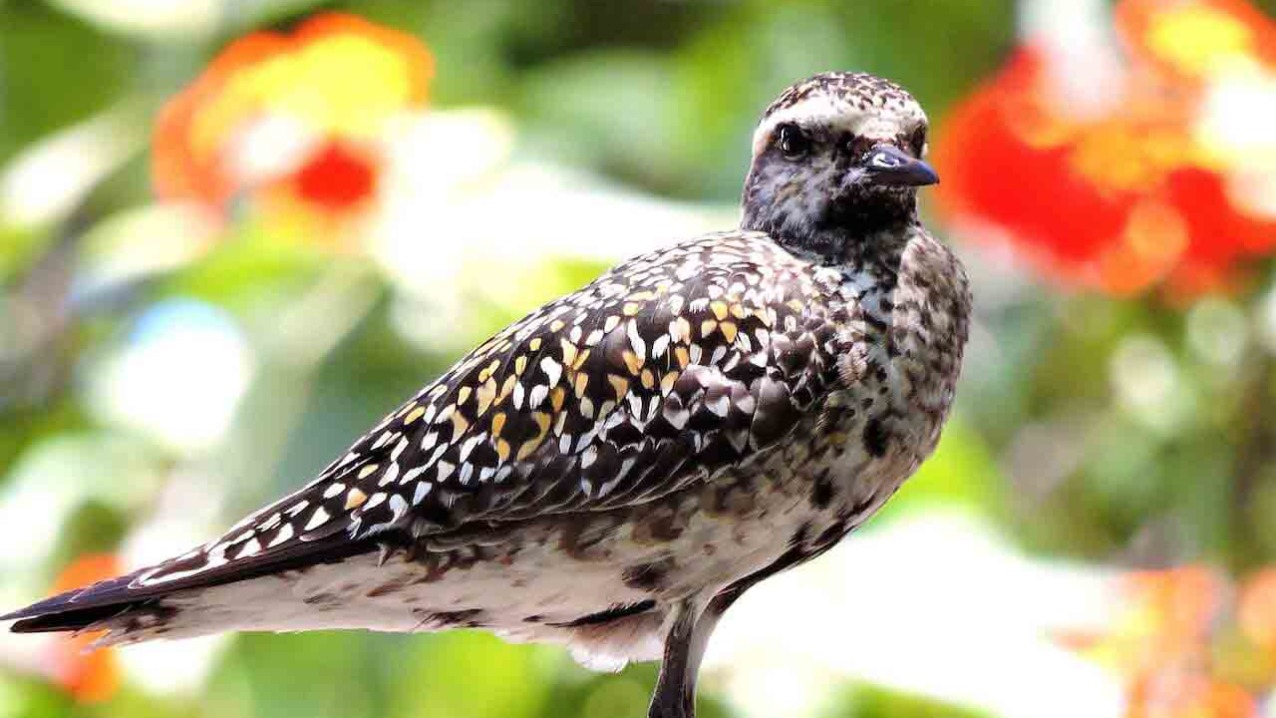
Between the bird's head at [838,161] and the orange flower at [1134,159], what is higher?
the orange flower at [1134,159]

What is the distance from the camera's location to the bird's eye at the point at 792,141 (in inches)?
104

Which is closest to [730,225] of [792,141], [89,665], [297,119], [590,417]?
[297,119]

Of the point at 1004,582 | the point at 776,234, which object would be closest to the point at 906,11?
the point at 1004,582

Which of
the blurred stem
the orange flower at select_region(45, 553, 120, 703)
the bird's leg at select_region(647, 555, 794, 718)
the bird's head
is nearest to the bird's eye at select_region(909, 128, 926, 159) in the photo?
the bird's head

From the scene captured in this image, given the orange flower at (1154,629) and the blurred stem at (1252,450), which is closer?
the orange flower at (1154,629)

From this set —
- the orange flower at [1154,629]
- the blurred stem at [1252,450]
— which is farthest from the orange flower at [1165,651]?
the blurred stem at [1252,450]

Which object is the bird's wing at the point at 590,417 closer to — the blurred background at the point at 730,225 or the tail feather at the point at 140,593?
the tail feather at the point at 140,593

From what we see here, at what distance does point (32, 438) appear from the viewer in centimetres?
557

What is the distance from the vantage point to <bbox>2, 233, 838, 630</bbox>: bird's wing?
246 cm

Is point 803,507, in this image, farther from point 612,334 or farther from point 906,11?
point 906,11

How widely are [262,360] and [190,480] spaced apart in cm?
36

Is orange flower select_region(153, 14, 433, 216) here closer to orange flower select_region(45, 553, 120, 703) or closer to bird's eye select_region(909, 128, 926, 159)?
orange flower select_region(45, 553, 120, 703)

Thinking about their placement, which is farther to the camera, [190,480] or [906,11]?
[906,11]

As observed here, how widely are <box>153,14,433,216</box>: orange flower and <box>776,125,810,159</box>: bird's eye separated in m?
1.74
